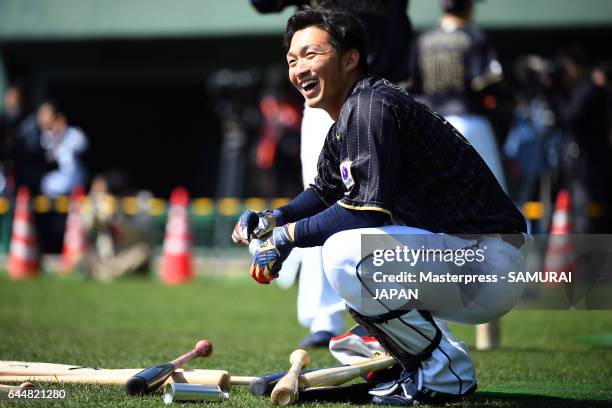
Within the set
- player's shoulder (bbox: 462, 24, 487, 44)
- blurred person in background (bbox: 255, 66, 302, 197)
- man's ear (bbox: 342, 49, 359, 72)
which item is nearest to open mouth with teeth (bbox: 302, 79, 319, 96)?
man's ear (bbox: 342, 49, 359, 72)

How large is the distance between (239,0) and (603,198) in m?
6.75

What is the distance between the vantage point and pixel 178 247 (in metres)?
13.4

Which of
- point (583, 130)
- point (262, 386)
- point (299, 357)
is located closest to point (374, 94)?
point (299, 357)

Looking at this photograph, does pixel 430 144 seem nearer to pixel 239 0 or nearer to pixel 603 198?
pixel 603 198

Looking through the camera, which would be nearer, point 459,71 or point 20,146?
point 459,71

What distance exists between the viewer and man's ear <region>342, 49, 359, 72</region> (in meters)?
4.30

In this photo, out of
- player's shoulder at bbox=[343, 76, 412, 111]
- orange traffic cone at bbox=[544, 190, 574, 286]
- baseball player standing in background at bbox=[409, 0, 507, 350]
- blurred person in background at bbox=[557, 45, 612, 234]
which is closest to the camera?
player's shoulder at bbox=[343, 76, 412, 111]

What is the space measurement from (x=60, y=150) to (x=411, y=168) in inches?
450

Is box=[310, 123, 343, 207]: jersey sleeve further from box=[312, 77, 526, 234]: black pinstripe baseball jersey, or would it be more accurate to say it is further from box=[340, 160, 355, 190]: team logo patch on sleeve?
box=[340, 160, 355, 190]: team logo patch on sleeve

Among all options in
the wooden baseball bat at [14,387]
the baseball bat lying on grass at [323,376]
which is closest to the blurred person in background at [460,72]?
the baseball bat lying on grass at [323,376]

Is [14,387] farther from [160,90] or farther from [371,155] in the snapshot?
[160,90]

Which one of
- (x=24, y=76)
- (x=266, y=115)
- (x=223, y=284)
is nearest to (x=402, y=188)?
(x=223, y=284)

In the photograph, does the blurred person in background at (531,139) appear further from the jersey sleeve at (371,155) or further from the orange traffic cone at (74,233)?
the jersey sleeve at (371,155)

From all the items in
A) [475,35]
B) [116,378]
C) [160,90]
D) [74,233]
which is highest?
[160,90]
